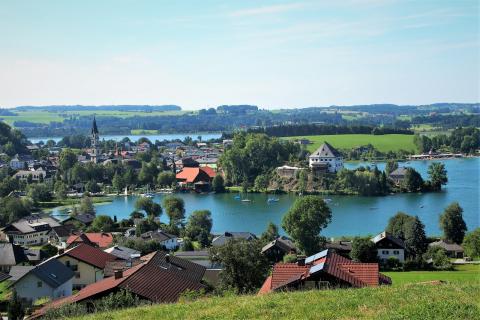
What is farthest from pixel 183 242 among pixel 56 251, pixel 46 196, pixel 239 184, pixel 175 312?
pixel 239 184

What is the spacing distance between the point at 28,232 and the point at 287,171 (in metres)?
21.9

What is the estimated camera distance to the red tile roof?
13.7m

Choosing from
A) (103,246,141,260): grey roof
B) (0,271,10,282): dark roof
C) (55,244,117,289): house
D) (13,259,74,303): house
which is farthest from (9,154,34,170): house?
(13,259,74,303): house

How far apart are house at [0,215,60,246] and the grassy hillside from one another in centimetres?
1790

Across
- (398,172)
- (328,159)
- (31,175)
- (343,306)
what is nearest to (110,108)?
(31,175)

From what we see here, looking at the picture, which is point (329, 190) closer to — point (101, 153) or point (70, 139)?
point (101, 153)

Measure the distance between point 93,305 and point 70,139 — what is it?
71.3 m

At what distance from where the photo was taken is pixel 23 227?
2364cm

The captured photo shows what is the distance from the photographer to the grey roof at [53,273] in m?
12.1

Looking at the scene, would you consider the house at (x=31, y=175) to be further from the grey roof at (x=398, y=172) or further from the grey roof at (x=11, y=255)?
the grey roof at (x=11, y=255)

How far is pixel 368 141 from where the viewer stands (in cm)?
6384

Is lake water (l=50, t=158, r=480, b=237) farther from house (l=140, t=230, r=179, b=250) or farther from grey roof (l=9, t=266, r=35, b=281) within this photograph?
grey roof (l=9, t=266, r=35, b=281)

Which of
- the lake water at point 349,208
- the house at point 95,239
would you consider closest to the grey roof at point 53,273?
the house at point 95,239

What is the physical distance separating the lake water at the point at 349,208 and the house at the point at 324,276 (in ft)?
47.7
